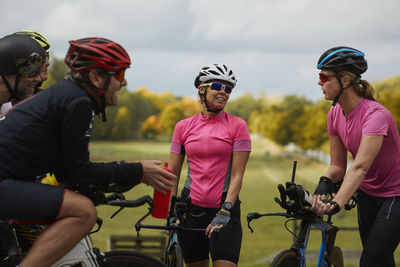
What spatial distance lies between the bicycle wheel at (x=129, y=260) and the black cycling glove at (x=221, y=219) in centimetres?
121

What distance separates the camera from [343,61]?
4.74 metres

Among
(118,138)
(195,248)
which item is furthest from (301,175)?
(195,248)

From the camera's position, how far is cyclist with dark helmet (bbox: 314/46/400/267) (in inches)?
181

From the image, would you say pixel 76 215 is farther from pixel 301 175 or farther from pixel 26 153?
pixel 301 175

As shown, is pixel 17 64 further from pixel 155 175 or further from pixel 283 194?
pixel 283 194

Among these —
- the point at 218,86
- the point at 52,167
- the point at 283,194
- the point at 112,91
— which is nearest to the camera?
the point at 52,167

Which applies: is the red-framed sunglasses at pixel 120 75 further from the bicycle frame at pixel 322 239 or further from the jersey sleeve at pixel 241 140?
the bicycle frame at pixel 322 239

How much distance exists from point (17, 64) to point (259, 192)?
326 feet

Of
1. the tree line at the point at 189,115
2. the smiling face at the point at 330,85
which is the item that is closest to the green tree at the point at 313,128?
the tree line at the point at 189,115

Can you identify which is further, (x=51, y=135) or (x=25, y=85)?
(x=25, y=85)

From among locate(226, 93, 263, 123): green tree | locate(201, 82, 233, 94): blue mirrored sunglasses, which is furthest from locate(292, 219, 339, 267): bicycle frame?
locate(226, 93, 263, 123): green tree

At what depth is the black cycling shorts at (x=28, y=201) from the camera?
3162 mm

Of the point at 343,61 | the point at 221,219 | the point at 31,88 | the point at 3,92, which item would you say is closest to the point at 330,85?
the point at 343,61

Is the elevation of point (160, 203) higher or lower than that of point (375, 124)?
lower
